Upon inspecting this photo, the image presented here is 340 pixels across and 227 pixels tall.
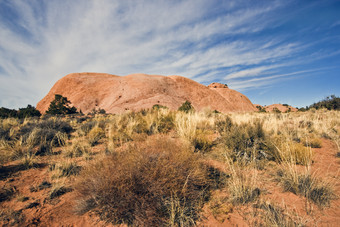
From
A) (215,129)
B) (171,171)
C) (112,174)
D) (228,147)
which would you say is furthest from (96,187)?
(215,129)

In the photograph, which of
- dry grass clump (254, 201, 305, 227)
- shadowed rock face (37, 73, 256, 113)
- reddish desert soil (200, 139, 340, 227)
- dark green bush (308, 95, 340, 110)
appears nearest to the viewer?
dry grass clump (254, 201, 305, 227)

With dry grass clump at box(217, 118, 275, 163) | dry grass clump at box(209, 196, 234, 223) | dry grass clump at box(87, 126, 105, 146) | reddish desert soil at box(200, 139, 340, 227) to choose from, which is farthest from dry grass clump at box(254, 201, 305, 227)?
dry grass clump at box(87, 126, 105, 146)

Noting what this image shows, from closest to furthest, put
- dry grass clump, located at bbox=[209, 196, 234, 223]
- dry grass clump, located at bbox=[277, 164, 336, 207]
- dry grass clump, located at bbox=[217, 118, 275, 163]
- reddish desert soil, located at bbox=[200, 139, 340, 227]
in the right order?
reddish desert soil, located at bbox=[200, 139, 340, 227] < dry grass clump, located at bbox=[209, 196, 234, 223] < dry grass clump, located at bbox=[277, 164, 336, 207] < dry grass clump, located at bbox=[217, 118, 275, 163]

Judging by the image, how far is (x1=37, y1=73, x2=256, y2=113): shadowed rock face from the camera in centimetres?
3269

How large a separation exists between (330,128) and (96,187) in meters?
8.69

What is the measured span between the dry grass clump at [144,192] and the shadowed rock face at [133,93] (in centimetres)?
2734

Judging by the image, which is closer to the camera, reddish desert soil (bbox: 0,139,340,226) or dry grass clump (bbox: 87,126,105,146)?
reddish desert soil (bbox: 0,139,340,226)

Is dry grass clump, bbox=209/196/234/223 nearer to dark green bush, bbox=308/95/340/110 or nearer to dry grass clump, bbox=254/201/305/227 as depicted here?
dry grass clump, bbox=254/201/305/227

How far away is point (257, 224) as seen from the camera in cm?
175

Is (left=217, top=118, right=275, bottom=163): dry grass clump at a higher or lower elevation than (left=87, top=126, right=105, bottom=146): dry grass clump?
lower

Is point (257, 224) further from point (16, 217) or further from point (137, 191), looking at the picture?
point (16, 217)

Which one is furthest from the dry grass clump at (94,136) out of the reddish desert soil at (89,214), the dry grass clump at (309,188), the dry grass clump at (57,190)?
the dry grass clump at (309,188)

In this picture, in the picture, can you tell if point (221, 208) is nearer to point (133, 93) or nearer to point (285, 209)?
point (285, 209)

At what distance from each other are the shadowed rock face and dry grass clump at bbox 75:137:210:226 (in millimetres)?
27344
